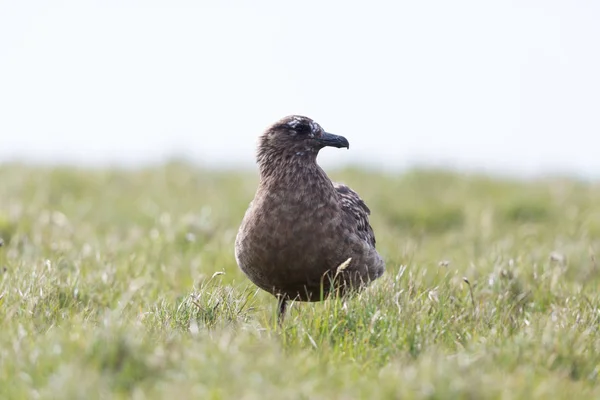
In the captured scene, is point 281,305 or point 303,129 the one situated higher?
point 303,129

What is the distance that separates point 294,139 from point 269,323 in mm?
1271

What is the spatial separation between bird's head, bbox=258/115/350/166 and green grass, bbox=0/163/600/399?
919 millimetres

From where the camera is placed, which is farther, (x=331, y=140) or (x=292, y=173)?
(x=331, y=140)

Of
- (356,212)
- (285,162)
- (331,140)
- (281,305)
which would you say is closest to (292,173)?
(285,162)

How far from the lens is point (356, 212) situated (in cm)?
600

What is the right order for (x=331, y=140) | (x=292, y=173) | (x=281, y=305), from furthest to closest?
(x=331, y=140) < (x=281, y=305) < (x=292, y=173)

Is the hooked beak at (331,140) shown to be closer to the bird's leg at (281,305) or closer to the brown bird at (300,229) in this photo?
the brown bird at (300,229)

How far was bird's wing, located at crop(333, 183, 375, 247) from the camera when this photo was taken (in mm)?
5828

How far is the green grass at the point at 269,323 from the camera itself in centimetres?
360

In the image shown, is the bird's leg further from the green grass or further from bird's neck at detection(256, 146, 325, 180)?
bird's neck at detection(256, 146, 325, 180)

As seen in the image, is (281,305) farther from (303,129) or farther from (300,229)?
(303,129)

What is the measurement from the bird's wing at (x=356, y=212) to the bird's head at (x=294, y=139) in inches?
16.1

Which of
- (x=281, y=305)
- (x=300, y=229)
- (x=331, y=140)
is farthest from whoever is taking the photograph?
(x=331, y=140)

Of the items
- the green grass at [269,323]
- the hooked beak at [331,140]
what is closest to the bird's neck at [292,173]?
the hooked beak at [331,140]
